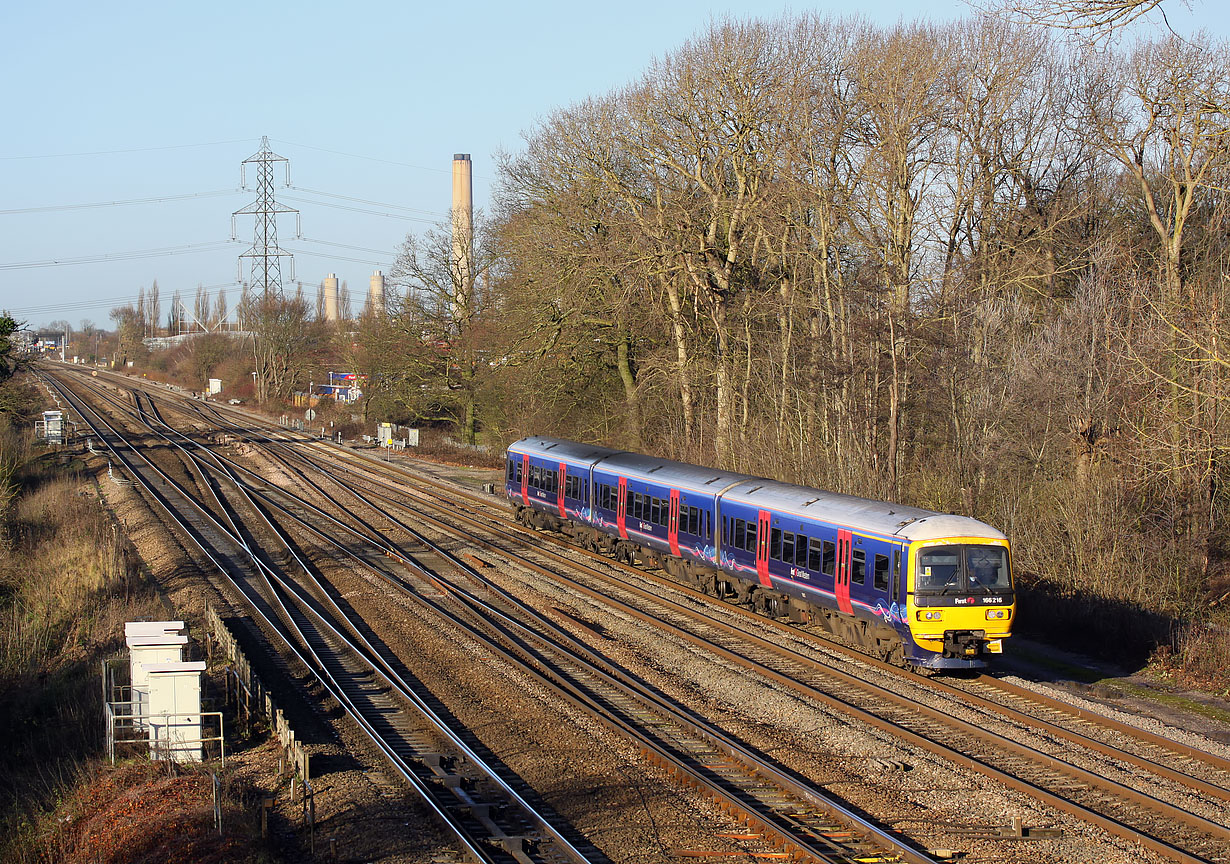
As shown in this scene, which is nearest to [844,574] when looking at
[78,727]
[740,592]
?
[740,592]

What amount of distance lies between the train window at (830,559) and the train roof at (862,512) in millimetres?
400

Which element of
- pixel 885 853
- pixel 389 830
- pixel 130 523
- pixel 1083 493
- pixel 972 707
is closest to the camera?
pixel 885 853

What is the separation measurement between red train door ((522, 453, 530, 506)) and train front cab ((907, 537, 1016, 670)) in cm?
1613

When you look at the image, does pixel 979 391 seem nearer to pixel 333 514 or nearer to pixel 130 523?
pixel 333 514

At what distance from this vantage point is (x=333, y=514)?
3306 cm

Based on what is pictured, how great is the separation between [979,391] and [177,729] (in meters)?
19.1

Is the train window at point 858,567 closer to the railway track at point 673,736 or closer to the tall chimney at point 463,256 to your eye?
the railway track at point 673,736

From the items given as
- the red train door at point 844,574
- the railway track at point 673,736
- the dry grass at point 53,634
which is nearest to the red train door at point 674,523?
the railway track at point 673,736

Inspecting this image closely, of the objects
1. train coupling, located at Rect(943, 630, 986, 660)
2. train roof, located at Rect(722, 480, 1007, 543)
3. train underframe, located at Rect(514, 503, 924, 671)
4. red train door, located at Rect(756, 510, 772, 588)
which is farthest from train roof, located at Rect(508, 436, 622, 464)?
train coupling, located at Rect(943, 630, 986, 660)

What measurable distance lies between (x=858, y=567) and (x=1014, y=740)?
13.9 ft

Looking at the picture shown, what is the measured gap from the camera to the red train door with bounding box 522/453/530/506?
30309 millimetres

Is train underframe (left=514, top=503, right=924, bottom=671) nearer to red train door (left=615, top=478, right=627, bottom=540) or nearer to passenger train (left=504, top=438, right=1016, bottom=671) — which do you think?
passenger train (left=504, top=438, right=1016, bottom=671)

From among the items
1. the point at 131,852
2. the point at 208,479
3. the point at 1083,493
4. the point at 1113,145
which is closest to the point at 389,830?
the point at 131,852

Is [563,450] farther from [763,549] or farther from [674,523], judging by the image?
[763,549]
